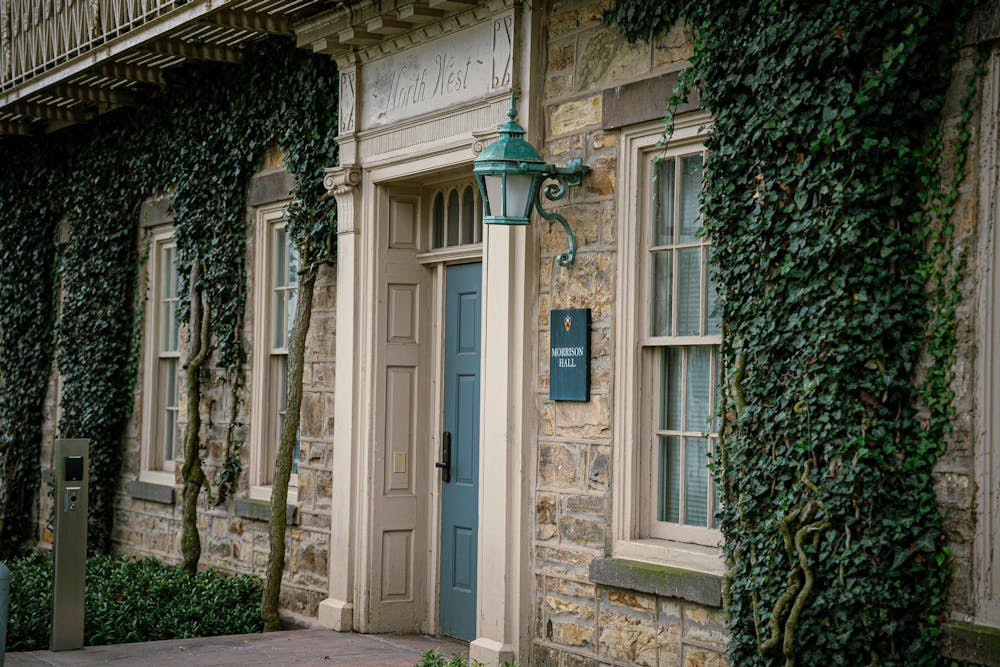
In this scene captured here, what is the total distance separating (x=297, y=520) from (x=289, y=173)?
279 centimetres

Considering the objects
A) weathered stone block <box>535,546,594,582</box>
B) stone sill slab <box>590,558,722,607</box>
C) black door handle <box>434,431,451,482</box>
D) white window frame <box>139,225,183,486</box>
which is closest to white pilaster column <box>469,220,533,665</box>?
weathered stone block <box>535,546,594,582</box>

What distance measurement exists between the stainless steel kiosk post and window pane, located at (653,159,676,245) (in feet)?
13.8

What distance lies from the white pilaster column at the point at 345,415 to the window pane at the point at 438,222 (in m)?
0.56

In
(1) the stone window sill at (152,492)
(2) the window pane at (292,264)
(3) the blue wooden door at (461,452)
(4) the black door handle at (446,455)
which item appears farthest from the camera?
(1) the stone window sill at (152,492)

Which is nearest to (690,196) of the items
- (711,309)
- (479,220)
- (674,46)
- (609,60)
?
(711,309)

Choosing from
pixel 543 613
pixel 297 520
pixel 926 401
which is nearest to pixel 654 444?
pixel 543 613

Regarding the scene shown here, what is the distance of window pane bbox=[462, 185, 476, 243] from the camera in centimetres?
928

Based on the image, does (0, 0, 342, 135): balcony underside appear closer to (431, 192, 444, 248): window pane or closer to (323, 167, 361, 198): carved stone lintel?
(323, 167, 361, 198): carved stone lintel

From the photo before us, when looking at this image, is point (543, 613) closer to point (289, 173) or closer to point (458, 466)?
point (458, 466)

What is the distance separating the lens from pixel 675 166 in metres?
7.36

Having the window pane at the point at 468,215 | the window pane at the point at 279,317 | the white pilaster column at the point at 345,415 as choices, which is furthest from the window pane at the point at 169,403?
the window pane at the point at 468,215

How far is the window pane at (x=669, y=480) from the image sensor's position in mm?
7383

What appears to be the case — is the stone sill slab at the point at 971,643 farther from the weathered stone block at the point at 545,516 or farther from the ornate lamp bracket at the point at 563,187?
the ornate lamp bracket at the point at 563,187

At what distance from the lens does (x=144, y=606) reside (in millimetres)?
10070
